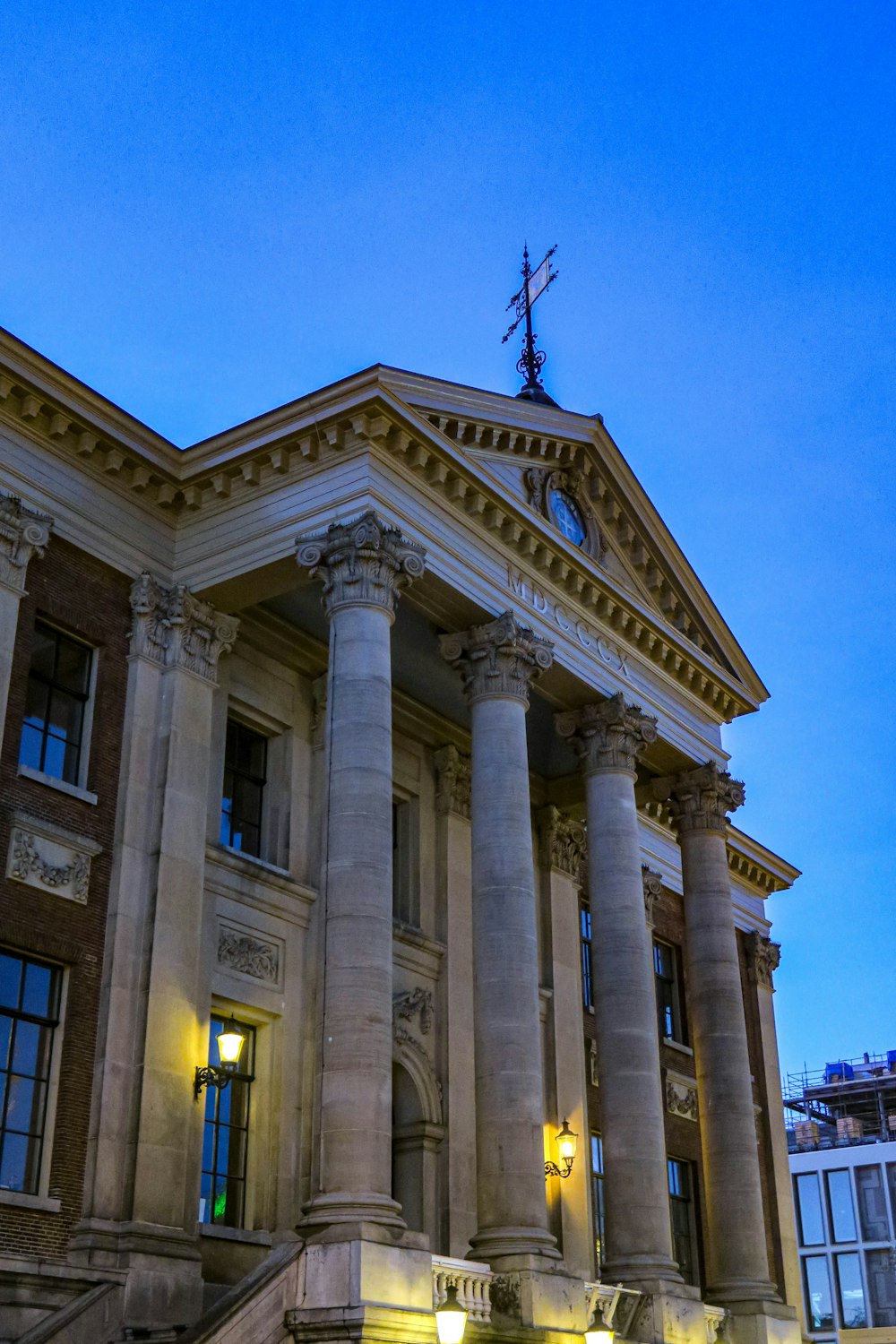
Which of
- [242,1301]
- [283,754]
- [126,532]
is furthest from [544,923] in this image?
[242,1301]

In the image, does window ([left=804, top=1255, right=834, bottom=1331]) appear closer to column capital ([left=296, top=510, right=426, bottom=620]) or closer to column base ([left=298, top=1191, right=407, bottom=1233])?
column capital ([left=296, top=510, right=426, bottom=620])

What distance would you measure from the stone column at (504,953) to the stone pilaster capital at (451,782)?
160 inches

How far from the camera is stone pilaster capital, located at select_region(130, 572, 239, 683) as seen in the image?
2272 cm

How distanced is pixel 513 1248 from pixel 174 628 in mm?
9761

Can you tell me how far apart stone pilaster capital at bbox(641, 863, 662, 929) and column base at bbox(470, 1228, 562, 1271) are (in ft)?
45.7

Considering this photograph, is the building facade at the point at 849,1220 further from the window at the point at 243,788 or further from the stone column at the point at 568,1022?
the window at the point at 243,788

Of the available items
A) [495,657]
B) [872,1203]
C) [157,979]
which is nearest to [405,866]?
[495,657]

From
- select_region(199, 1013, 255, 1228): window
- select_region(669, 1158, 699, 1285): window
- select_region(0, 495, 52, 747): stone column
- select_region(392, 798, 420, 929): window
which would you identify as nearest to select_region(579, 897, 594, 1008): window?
select_region(669, 1158, 699, 1285): window

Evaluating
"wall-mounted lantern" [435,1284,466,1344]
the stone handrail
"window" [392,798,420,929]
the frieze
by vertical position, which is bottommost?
"wall-mounted lantern" [435,1284,466,1344]

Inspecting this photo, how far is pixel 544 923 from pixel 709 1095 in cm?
439

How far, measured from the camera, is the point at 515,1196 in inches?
817

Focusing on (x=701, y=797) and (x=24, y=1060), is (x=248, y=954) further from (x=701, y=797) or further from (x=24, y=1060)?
(x=701, y=797)

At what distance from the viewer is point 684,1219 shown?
3225 centimetres

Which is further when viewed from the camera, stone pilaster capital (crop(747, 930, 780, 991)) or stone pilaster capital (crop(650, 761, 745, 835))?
stone pilaster capital (crop(747, 930, 780, 991))
